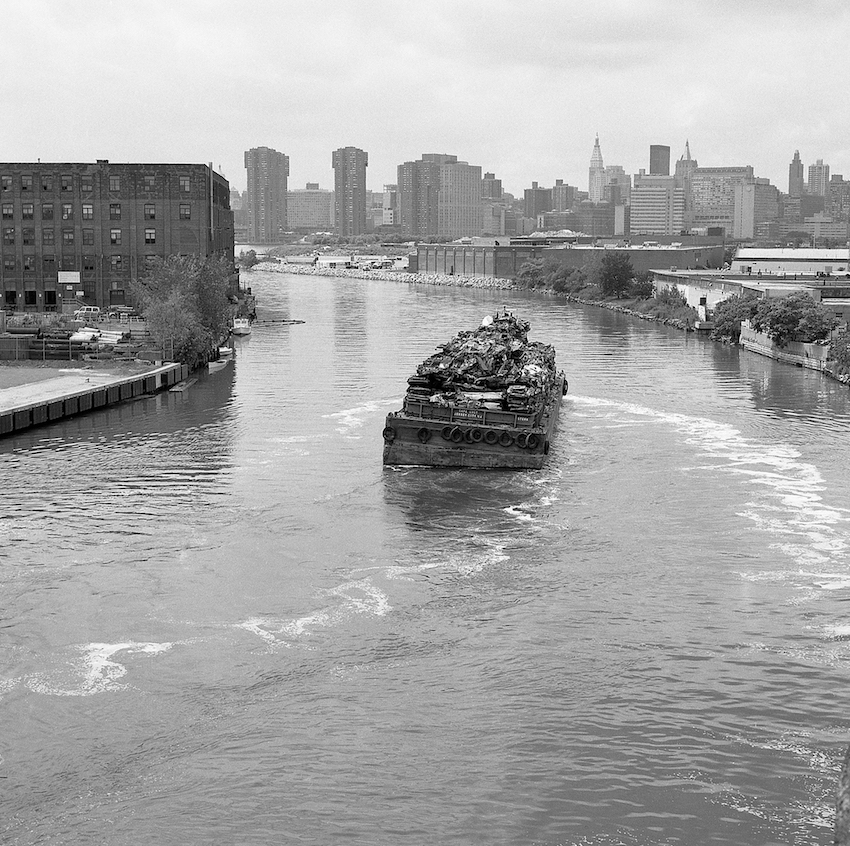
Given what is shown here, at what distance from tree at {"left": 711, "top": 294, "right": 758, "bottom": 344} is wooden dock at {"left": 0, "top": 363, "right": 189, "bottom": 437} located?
53182 millimetres

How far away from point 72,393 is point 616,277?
383 ft

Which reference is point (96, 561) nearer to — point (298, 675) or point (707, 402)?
point (298, 675)

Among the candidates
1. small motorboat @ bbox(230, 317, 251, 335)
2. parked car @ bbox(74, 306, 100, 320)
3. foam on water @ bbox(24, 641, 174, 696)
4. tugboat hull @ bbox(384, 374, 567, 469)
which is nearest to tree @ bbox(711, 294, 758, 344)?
small motorboat @ bbox(230, 317, 251, 335)

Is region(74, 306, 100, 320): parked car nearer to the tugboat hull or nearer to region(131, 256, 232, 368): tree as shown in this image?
region(131, 256, 232, 368): tree

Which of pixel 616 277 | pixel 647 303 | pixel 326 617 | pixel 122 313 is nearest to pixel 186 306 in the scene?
pixel 122 313

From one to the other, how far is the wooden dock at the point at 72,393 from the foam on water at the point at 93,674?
3071 centimetres

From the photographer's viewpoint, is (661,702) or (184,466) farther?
(184,466)

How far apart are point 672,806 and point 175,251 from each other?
312 feet

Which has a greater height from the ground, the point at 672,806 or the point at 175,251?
the point at 175,251

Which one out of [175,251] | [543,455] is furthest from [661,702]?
[175,251]

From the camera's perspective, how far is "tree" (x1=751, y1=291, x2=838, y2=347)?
94.8 metres

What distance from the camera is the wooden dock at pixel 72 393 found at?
62.7 metres

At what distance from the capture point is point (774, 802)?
25.2 metres

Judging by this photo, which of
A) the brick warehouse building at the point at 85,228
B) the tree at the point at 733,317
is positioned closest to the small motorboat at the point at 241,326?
the brick warehouse building at the point at 85,228
